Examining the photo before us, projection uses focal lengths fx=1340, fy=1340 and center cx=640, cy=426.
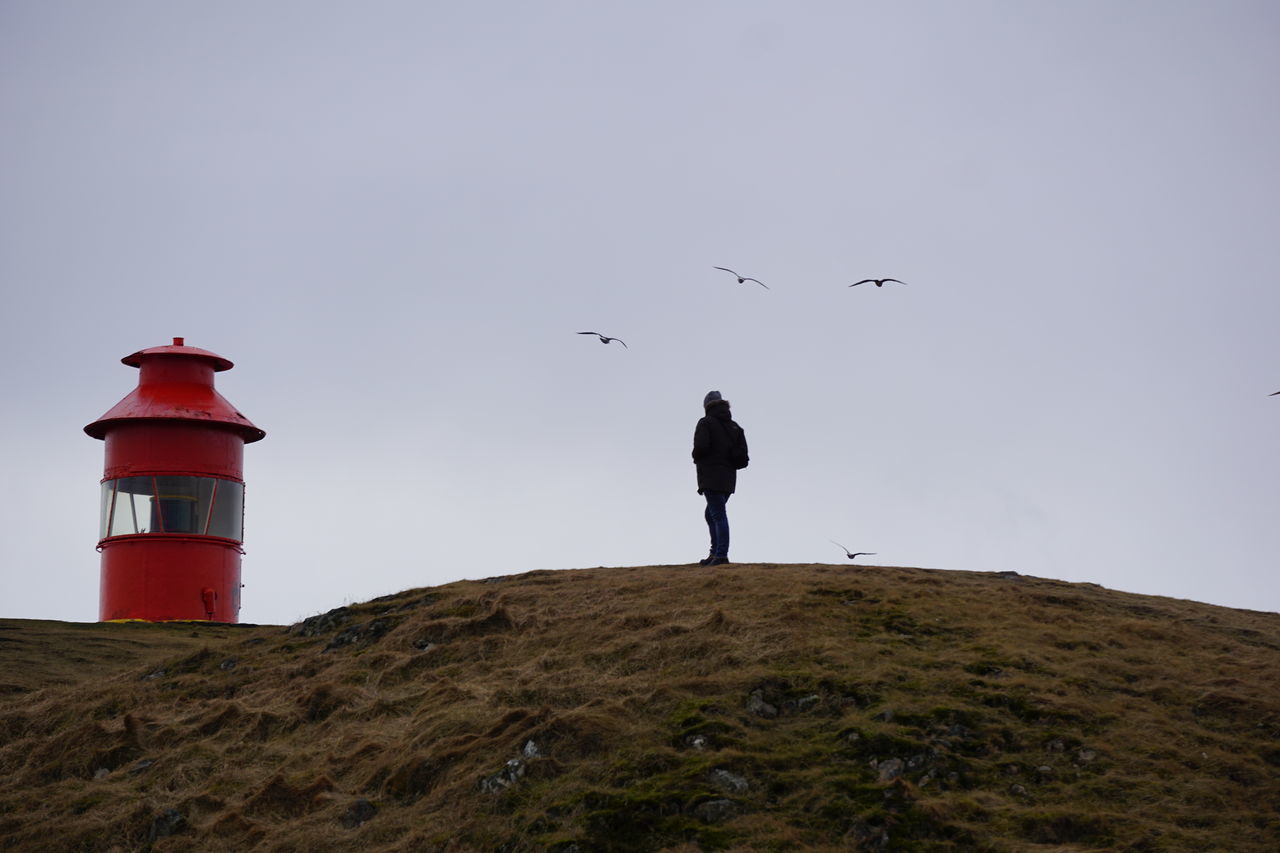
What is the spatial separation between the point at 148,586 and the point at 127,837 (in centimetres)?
1242

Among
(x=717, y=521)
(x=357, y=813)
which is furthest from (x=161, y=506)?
(x=357, y=813)

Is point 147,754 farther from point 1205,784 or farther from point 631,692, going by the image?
point 1205,784

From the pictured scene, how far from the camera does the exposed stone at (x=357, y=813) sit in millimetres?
14133

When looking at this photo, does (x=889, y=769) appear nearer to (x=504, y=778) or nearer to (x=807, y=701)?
(x=807, y=701)

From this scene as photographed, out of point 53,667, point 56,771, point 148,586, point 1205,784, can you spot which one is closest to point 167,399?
point 148,586

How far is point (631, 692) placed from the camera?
51.2 feet

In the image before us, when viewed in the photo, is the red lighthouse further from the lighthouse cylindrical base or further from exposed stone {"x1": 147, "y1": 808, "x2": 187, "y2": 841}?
exposed stone {"x1": 147, "y1": 808, "x2": 187, "y2": 841}

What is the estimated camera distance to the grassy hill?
12898 millimetres

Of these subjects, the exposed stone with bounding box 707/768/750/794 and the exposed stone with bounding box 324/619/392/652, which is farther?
the exposed stone with bounding box 324/619/392/652

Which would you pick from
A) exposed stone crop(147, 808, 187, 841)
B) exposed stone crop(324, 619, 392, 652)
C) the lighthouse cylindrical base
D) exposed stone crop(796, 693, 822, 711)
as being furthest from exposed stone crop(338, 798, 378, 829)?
the lighthouse cylindrical base

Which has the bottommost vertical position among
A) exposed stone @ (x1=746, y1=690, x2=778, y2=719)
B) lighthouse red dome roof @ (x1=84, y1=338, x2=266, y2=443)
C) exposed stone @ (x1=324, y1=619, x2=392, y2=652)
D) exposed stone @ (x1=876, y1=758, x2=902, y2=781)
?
exposed stone @ (x1=876, y1=758, x2=902, y2=781)

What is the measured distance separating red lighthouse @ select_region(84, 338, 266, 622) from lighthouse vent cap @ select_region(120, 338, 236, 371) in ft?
0.17

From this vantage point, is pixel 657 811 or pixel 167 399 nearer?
pixel 657 811

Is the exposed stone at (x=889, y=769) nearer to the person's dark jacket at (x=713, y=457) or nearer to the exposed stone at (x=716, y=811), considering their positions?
the exposed stone at (x=716, y=811)
